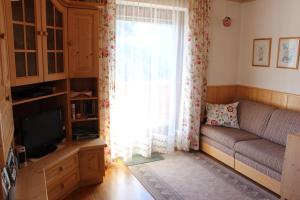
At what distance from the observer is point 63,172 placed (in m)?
2.63

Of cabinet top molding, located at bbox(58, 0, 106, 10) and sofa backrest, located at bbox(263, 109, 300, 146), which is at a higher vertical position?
cabinet top molding, located at bbox(58, 0, 106, 10)

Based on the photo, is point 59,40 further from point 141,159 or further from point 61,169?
point 141,159

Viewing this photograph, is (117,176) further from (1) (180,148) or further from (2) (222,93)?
(2) (222,93)

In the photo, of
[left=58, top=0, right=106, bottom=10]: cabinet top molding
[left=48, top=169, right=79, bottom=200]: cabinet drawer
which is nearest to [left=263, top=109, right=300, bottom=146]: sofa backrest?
[left=48, top=169, right=79, bottom=200]: cabinet drawer

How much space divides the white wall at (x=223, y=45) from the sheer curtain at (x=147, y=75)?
0.62 meters

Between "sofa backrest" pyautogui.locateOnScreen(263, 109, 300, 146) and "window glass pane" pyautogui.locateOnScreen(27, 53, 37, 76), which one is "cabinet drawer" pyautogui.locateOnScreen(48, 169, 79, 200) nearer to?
"window glass pane" pyautogui.locateOnScreen(27, 53, 37, 76)

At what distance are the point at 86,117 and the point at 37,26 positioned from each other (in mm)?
1249

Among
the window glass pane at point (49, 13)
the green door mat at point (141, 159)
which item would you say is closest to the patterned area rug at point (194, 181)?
the green door mat at point (141, 159)

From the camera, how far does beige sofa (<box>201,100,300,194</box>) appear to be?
9.63 ft

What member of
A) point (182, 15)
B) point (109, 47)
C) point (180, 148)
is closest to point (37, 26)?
point (109, 47)

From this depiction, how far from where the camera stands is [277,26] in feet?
12.2

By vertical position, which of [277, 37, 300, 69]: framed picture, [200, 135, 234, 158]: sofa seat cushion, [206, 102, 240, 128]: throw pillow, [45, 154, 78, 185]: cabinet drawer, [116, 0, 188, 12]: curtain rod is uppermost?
[116, 0, 188, 12]: curtain rod

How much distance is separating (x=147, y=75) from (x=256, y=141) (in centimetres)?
175

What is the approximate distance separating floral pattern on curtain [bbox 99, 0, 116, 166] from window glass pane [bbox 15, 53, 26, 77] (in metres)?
1.14
